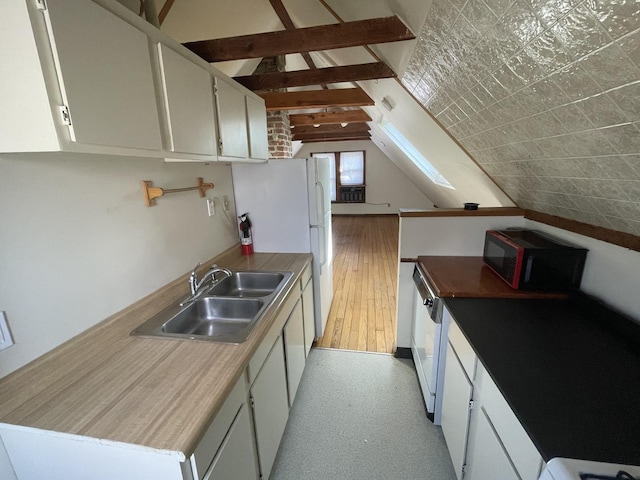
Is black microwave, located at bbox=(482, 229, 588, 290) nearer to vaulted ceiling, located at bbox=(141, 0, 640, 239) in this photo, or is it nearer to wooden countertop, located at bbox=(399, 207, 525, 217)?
vaulted ceiling, located at bbox=(141, 0, 640, 239)

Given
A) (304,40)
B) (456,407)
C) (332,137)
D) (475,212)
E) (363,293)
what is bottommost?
(363,293)

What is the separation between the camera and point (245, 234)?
8.04 ft

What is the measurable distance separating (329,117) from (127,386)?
567 centimetres

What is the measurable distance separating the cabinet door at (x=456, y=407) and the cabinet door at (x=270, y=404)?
91 centimetres

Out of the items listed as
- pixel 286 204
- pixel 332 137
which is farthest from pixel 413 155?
pixel 332 137

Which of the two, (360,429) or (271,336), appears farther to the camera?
(360,429)

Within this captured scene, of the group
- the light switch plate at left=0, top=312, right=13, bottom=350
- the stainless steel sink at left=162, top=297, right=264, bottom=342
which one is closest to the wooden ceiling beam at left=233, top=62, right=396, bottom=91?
the stainless steel sink at left=162, top=297, right=264, bottom=342

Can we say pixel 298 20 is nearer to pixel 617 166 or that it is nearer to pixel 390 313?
pixel 617 166

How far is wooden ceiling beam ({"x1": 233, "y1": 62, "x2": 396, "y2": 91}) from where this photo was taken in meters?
2.19


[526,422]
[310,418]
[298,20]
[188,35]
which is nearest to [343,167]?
[298,20]

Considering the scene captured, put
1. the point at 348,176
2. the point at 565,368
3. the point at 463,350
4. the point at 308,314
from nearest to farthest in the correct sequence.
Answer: the point at 565,368 < the point at 463,350 < the point at 308,314 < the point at 348,176

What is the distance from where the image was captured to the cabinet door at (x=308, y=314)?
2201 mm

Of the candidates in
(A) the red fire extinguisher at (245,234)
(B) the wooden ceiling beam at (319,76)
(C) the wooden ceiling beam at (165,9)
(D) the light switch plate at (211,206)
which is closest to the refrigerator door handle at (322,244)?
(A) the red fire extinguisher at (245,234)

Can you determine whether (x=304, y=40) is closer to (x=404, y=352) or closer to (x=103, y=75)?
(x=103, y=75)
